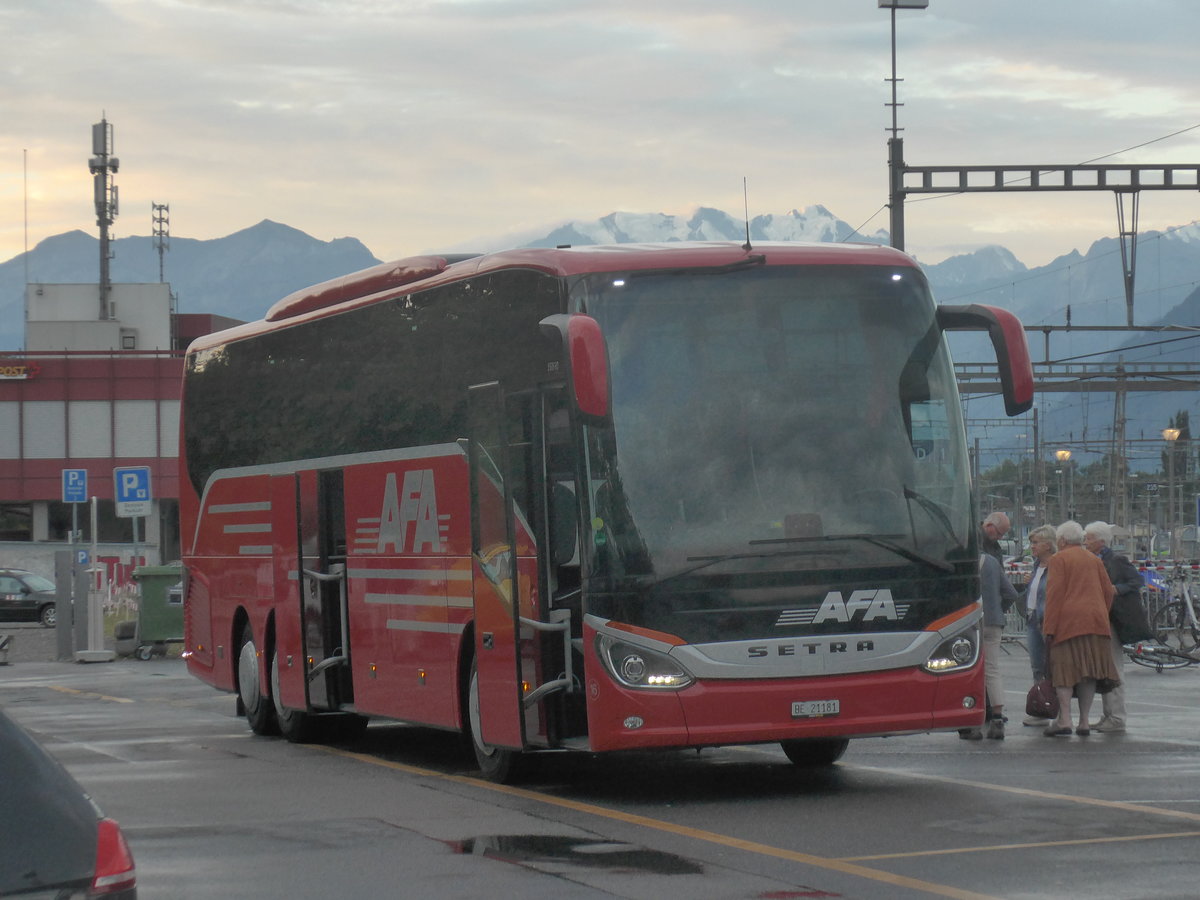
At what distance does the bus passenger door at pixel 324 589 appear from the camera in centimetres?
1576

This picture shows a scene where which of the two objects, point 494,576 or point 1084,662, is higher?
point 494,576

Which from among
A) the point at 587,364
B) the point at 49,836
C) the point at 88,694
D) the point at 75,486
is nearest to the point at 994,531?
the point at 587,364

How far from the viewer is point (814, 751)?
45.4 feet

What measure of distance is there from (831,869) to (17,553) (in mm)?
70221

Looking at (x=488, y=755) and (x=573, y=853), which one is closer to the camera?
(x=573, y=853)

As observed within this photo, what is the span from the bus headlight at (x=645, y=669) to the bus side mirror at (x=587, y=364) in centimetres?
133

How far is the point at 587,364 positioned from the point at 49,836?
6654 millimetres

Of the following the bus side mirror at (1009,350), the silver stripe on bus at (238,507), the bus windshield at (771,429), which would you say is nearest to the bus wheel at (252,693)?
the silver stripe on bus at (238,507)

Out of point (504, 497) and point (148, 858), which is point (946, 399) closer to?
point (504, 497)

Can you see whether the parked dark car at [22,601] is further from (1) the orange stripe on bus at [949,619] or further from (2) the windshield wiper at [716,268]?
(1) the orange stripe on bus at [949,619]

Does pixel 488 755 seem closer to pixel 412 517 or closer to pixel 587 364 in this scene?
pixel 412 517

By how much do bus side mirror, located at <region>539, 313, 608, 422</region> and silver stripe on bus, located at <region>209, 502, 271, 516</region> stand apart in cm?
689

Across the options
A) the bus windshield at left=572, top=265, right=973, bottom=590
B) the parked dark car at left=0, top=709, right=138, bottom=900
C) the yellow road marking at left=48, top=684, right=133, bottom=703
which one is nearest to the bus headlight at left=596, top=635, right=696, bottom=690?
the bus windshield at left=572, top=265, right=973, bottom=590

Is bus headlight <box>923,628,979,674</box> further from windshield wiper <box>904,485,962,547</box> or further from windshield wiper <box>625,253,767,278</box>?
windshield wiper <box>625,253,767,278</box>
